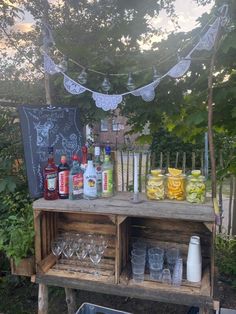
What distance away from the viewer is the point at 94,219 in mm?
2107

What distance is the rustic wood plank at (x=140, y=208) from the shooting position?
1613 millimetres

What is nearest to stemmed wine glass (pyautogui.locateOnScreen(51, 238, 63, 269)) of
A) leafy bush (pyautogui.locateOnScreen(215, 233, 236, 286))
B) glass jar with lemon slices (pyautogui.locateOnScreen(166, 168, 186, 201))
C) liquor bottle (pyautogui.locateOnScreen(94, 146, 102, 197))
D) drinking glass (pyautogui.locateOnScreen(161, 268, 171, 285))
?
liquor bottle (pyautogui.locateOnScreen(94, 146, 102, 197))

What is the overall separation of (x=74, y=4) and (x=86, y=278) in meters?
2.49

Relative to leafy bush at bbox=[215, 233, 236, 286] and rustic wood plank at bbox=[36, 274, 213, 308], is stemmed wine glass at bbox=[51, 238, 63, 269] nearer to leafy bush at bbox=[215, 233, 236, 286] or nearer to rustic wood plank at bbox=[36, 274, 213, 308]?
rustic wood plank at bbox=[36, 274, 213, 308]

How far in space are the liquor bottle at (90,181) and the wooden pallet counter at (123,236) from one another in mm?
49

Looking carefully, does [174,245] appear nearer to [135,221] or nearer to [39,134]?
[135,221]

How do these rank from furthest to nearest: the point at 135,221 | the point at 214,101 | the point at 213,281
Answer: the point at 214,101 → the point at 135,221 → the point at 213,281

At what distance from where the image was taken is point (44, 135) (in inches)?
80.0

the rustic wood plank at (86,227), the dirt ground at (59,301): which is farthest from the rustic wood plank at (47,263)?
the dirt ground at (59,301)

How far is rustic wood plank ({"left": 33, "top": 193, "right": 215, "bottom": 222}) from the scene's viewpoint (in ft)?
5.29

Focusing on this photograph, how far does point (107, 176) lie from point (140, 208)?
0.95ft

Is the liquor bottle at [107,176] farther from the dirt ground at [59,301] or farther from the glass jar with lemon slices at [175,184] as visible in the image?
the dirt ground at [59,301]

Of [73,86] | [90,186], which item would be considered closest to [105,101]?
[73,86]

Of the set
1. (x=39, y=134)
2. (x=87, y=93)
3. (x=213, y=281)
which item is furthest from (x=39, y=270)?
(x=87, y=93)
